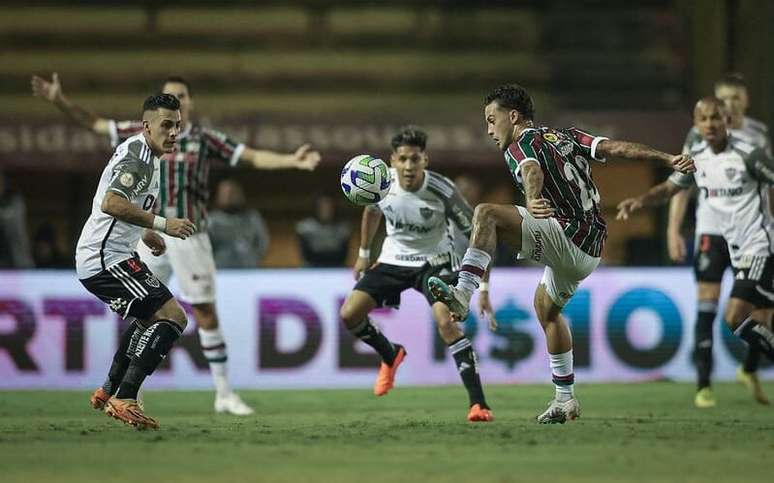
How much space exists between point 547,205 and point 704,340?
3.78m

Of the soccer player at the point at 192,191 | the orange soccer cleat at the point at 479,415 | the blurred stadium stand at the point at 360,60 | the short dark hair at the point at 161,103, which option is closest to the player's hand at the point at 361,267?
the soccer player at the point at 192,191

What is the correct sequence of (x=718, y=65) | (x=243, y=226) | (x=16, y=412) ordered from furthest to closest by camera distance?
(x=718, y=65) < (x=243, y=226) < (x=16, y=412)

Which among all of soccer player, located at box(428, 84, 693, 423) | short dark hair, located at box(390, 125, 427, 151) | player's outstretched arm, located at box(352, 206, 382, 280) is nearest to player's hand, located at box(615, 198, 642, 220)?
soccer player, located at box(428, 84, 693, 423)

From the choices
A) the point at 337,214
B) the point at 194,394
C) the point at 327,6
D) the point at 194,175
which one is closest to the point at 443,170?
the point at 337,214

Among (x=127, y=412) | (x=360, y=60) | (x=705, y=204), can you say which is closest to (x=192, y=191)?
(x=127, y=412)

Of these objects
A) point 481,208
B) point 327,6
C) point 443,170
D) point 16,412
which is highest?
point 327,6

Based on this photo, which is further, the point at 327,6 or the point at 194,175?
the point at 327,6

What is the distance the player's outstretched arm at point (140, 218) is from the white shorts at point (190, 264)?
234cm

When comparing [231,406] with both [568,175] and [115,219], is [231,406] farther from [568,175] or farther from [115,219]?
[568,175]

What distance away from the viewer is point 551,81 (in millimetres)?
17297

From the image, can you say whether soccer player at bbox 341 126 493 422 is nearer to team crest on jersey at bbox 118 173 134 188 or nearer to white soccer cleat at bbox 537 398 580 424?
white soccer cleat at bbox 537 398 580 424

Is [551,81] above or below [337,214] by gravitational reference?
above

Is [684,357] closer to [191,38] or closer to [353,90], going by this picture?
[353,90]

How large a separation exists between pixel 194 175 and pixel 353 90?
7.74 metres
